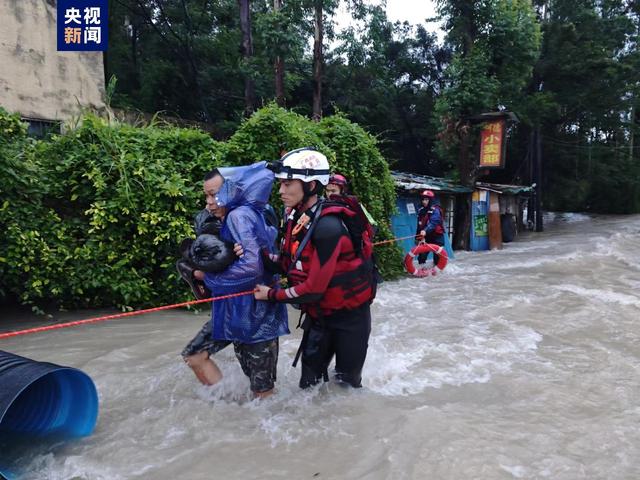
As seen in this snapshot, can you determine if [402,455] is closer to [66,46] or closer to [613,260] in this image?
[66,46]

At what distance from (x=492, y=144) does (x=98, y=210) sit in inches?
554

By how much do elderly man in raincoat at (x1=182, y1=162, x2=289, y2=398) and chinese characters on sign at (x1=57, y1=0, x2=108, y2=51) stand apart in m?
10.3

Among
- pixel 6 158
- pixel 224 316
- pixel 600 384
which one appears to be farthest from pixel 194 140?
pixel 600 384

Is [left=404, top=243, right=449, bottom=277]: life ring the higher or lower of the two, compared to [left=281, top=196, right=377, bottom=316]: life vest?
lower

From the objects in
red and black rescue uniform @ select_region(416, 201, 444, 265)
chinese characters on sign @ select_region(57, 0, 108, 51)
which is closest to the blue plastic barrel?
red and black rescue uniform @ select_region(416, 201, 444, 265)

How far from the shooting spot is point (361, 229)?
3115 mm

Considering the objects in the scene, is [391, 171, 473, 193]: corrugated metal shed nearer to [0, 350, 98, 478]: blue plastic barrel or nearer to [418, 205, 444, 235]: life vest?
[418, 205, 444, 235]: life vest

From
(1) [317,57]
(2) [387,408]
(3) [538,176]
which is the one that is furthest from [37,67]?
(3) [538,176]

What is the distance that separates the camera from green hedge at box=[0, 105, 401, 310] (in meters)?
5.50

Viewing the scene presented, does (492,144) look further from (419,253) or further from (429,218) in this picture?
(419,253)

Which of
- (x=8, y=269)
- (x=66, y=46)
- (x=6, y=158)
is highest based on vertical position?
(x=66, y=46)

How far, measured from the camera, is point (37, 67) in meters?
10.6

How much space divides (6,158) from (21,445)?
351 cm

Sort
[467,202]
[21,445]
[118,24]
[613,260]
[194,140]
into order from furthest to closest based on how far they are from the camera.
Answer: [118,24] → [467,202] → [613,260] → [194,140] → [21,445]
